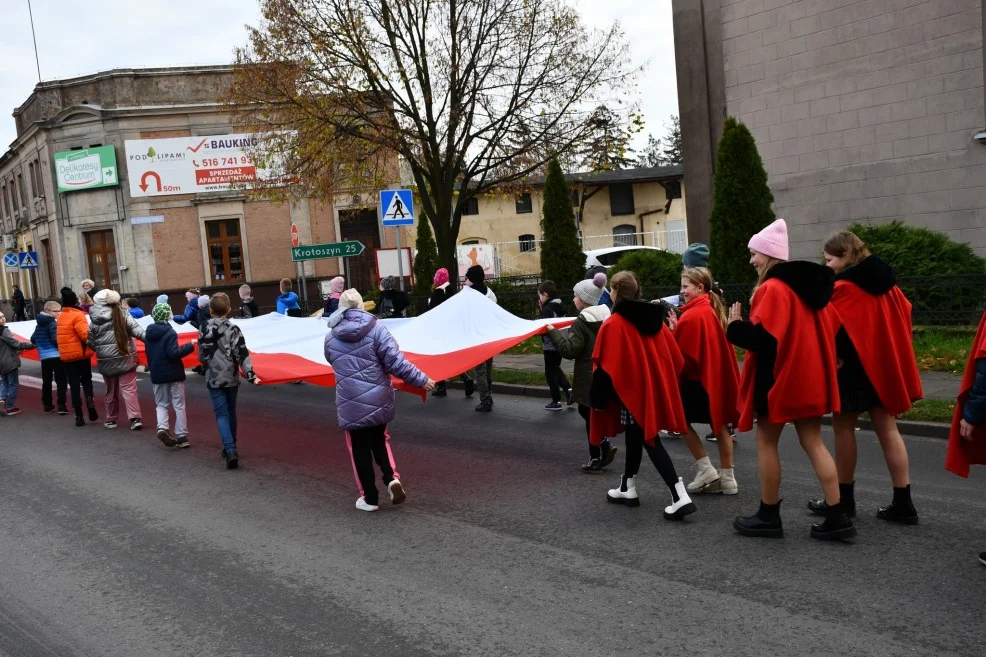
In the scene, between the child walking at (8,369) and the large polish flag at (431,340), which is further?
the child walking at (8,369)

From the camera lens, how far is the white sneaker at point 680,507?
6.70m

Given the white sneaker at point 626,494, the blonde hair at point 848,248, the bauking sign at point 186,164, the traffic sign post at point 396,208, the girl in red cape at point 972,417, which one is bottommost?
the white sneaker at point 626,494

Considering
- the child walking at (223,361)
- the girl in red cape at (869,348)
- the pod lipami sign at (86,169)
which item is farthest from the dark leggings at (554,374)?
the pod lipami sign at (86,169)

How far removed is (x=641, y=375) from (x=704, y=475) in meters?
1.16

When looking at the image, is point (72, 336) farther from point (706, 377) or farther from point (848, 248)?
point (848, 248)

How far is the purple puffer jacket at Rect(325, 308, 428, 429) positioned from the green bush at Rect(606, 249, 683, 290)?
11811 mm

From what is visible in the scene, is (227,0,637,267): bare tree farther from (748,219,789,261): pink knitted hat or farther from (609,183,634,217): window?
(609,183,634,217): window

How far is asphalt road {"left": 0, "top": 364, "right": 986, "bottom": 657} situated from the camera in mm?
4871

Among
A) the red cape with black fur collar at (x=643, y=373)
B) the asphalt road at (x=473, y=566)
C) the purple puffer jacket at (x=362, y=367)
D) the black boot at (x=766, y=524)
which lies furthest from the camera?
the purple puffer jacket at (x=362, y=367)

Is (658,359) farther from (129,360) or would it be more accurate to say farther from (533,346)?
(533,346)

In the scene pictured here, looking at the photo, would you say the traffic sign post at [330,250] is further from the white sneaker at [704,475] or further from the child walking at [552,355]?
the white sneaker at [704,475]

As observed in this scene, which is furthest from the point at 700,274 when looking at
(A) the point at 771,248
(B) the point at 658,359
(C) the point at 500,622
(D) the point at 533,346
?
(D) the point at 533,346

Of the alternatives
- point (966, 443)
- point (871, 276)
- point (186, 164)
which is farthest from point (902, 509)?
point (186, 164)

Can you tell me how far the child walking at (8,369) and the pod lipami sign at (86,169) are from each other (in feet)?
80.3
